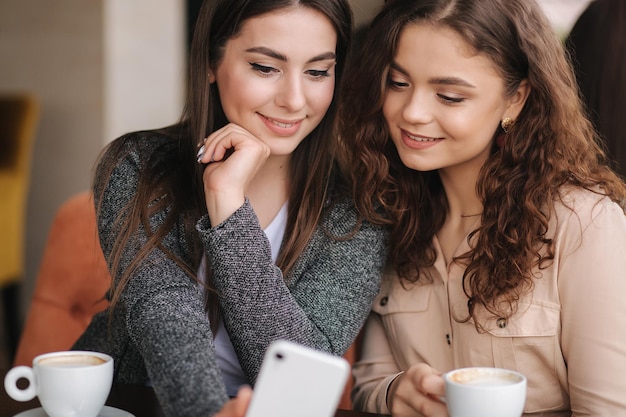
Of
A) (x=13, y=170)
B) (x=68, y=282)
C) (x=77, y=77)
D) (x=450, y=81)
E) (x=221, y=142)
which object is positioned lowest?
(x=13, y=170)

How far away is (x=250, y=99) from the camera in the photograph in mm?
1516

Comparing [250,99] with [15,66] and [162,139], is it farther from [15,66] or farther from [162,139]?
[15,66]

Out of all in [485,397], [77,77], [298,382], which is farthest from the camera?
[77,77]

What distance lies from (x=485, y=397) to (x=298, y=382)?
0.84ft

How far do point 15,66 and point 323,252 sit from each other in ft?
9.46

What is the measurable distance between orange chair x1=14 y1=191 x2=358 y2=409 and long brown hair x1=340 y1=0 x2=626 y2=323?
28.1 inches

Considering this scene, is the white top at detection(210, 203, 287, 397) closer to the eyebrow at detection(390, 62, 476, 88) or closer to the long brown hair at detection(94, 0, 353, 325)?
the long brown hair at detection(94, 0, 353, 325)

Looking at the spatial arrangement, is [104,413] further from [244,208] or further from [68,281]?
[68,281]

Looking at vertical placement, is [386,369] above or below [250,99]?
below

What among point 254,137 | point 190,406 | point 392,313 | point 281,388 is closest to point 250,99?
point 254,137

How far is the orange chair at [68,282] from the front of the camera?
6.27 feet

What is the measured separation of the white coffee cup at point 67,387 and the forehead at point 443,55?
2.17 ft

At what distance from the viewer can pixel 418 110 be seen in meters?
1.40

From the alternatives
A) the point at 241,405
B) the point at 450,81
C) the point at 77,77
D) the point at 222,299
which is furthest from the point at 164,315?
the point at 77,77
